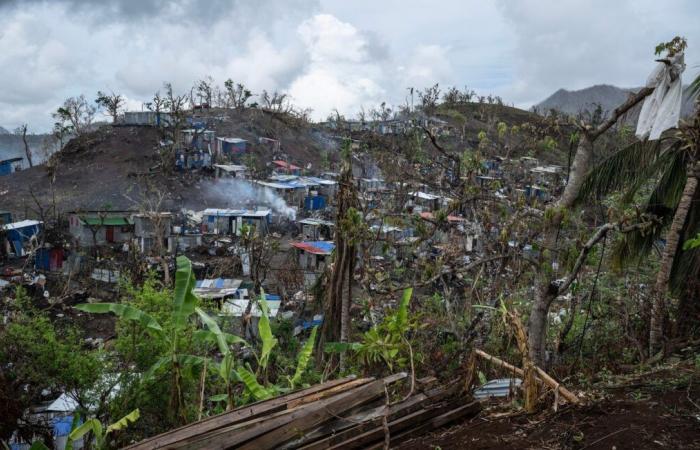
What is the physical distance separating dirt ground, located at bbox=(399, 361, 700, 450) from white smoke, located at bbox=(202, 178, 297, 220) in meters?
18.0

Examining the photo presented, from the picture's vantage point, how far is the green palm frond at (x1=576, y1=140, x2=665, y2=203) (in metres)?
5.50

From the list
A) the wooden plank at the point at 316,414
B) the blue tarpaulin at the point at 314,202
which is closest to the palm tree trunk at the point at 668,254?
the wooden plank at the point at 316,414

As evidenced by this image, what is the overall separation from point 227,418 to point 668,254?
14.5ft

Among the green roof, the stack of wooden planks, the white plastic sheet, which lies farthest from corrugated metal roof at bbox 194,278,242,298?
the white plastic sheet

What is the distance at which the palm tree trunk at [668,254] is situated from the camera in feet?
16.2

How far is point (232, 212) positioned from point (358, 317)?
846cm

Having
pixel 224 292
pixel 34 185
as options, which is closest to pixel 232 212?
pixel 224 292

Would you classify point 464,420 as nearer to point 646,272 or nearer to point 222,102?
point 646,272

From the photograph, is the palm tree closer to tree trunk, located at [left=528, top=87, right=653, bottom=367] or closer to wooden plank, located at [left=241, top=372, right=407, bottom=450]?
tree trunk, located at [left=528, top=87, right=653, bottom=367]

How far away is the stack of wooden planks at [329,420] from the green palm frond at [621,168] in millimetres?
3291

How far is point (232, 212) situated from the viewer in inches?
720

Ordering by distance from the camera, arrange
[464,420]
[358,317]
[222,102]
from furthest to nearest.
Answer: [222,102] < [358,317] < [464,420]

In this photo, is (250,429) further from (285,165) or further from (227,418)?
(285,165)

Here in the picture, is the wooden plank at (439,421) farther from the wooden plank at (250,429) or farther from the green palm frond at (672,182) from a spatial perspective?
the green palm frond at (672,182)
